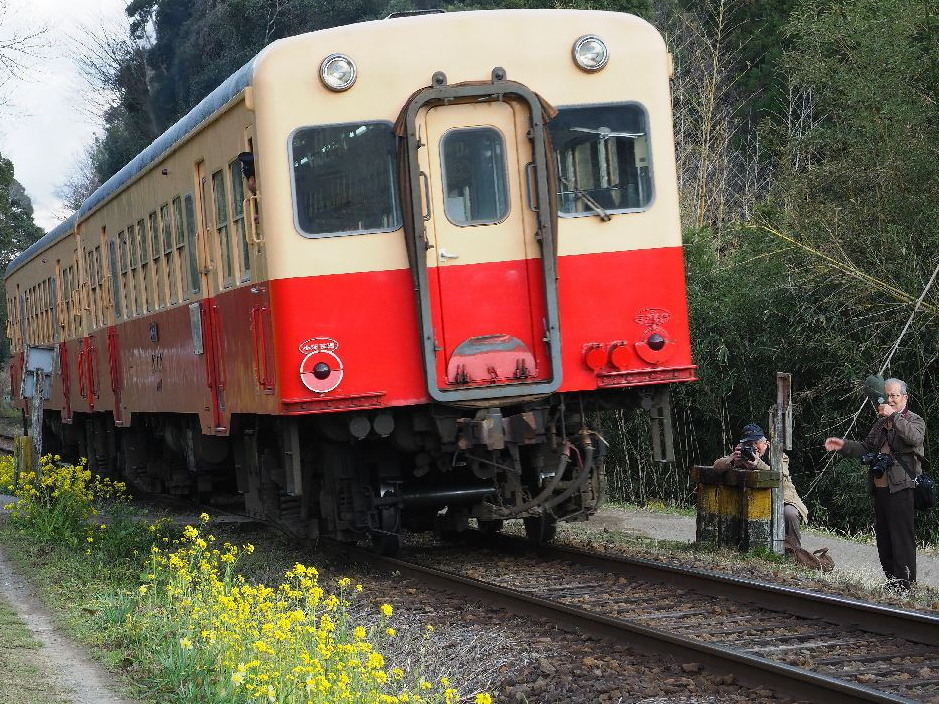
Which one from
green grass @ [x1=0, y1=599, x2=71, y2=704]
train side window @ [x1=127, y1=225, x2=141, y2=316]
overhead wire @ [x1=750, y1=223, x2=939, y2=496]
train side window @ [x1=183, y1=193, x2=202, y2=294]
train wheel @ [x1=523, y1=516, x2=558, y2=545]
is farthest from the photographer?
overhead wire @ [x1=750, y1=223, x2=939, y2=496]

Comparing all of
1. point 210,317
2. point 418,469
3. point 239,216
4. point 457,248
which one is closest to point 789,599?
point 418,469

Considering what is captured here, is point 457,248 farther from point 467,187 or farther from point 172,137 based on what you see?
point 172,137

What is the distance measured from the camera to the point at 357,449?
9.78 meters

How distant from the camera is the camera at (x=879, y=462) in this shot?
31.6 feet

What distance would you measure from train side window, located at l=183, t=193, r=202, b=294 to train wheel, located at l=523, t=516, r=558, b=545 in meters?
3.05

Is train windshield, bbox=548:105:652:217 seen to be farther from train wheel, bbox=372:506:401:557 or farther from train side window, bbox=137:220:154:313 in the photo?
train side window, bbox=137:220:154:313

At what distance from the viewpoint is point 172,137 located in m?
11.9

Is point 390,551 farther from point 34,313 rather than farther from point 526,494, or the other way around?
point 34,313

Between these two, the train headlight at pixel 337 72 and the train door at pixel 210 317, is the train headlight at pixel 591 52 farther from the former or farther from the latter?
the train door at pixel 210 317

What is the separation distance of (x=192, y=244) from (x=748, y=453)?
4.55 metres

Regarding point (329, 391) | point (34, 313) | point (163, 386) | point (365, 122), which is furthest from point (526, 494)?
point (34, 313)

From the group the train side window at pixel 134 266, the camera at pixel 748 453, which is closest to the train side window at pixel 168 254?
the train side window at pixel 134 266

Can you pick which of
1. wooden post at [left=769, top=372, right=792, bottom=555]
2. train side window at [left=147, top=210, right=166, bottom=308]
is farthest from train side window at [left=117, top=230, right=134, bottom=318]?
wooden post at [left=769, top=372, right=792, bottom=555]

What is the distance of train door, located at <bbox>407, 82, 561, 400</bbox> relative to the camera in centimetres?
897
